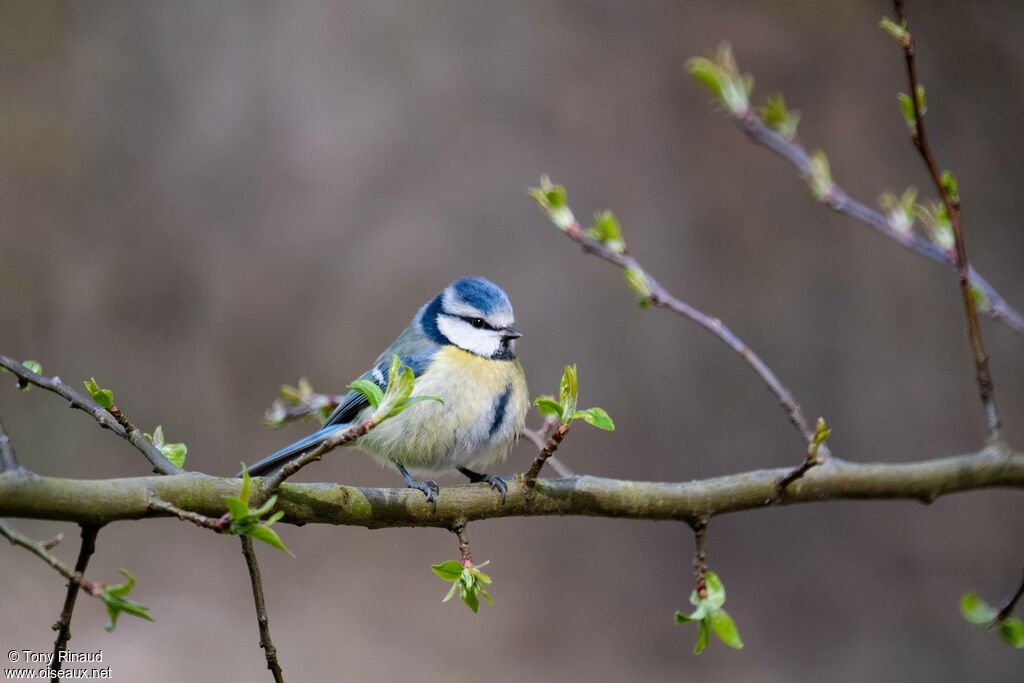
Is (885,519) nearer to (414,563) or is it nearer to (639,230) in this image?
(639,230)

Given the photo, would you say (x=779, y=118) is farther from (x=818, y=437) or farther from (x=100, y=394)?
(x=100, y=394)

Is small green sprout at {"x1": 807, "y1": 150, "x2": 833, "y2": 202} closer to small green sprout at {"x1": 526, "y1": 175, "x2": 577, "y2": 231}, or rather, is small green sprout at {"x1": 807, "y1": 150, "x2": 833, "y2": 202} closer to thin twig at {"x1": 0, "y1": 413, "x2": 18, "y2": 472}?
small green sprout at {"x1": 526, "y1": 175, "x2": 577, "y2": 231}

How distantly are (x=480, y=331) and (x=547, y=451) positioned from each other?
575 mm

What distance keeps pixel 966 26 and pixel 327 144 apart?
1598 millimetres

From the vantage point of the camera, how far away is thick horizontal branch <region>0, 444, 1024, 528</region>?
2.26 ft

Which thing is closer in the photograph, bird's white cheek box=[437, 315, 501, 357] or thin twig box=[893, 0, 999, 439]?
thin twig box=[893, 0, 999, 439]

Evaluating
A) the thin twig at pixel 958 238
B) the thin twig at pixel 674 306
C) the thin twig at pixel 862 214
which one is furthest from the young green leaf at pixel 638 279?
the thin twig at pixel 958 238

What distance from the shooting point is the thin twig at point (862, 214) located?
36.0 inches

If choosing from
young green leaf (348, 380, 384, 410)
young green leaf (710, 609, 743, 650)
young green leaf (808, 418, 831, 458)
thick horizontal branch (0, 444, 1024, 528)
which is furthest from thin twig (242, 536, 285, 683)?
young green leaf (808, 418, 831, 458)

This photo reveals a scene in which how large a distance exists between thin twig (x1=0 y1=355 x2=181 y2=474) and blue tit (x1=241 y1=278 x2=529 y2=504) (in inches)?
11.6

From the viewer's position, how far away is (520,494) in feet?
2.94

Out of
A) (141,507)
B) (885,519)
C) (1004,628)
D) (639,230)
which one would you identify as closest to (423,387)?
(141,507)

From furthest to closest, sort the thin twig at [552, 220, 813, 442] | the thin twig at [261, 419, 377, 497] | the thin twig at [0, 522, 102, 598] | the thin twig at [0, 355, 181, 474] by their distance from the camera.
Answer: the thin twig at [552, 220, 813, 442] < the thin twig at [0, 355, 181, 474] < the thin twig at [261, 419, 377, 497] < the thin twig at [0, 522, 102, 598]

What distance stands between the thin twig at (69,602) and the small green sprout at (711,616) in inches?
18.0
